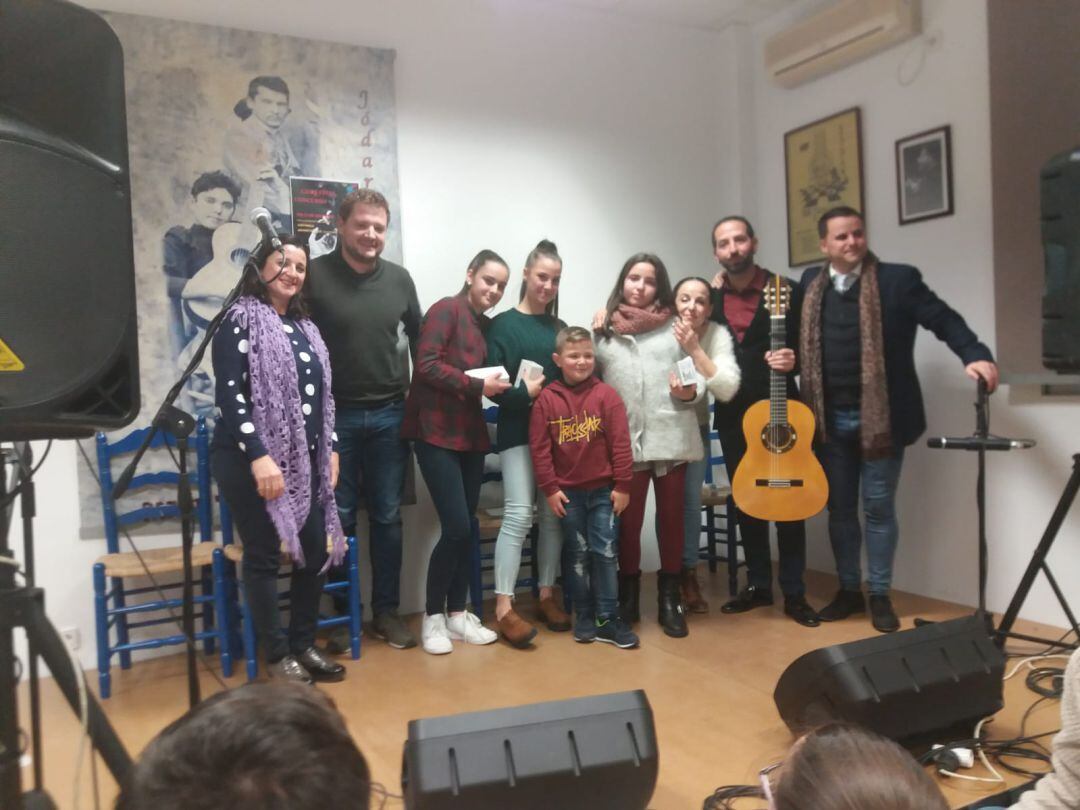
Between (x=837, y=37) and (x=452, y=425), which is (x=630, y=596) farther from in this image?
(x=837, y=37)

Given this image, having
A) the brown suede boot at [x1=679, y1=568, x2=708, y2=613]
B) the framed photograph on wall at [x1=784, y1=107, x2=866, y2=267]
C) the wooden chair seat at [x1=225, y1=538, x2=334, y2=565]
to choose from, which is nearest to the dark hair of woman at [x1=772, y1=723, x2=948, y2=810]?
the wooden chair seat at [x1=225, y1=538, x2=334, y2=565]

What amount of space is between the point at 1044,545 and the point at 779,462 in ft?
2.75

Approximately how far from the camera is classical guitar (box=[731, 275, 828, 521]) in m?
2.87

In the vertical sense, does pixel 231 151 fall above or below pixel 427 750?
above

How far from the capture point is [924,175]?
3.25 metres

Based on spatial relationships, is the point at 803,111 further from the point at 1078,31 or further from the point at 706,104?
the point at 1078,31

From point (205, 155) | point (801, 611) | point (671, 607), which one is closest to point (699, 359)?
point (671, 607)

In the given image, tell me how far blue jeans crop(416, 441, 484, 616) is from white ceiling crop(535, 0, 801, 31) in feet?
7.12

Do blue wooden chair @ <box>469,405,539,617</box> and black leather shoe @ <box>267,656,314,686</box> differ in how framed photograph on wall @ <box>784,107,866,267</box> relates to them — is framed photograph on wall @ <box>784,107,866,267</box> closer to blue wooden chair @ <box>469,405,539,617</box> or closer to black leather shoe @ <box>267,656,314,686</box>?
blue wooden chair @ <box>469,405,539,617</box>

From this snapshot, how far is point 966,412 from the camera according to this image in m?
3.12

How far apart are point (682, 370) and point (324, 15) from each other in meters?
1.95

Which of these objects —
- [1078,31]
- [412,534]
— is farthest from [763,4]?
[412,534]

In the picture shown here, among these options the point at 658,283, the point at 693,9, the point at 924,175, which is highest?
the point at 693,9

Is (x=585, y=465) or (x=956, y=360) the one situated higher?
(x=956, y=360)
